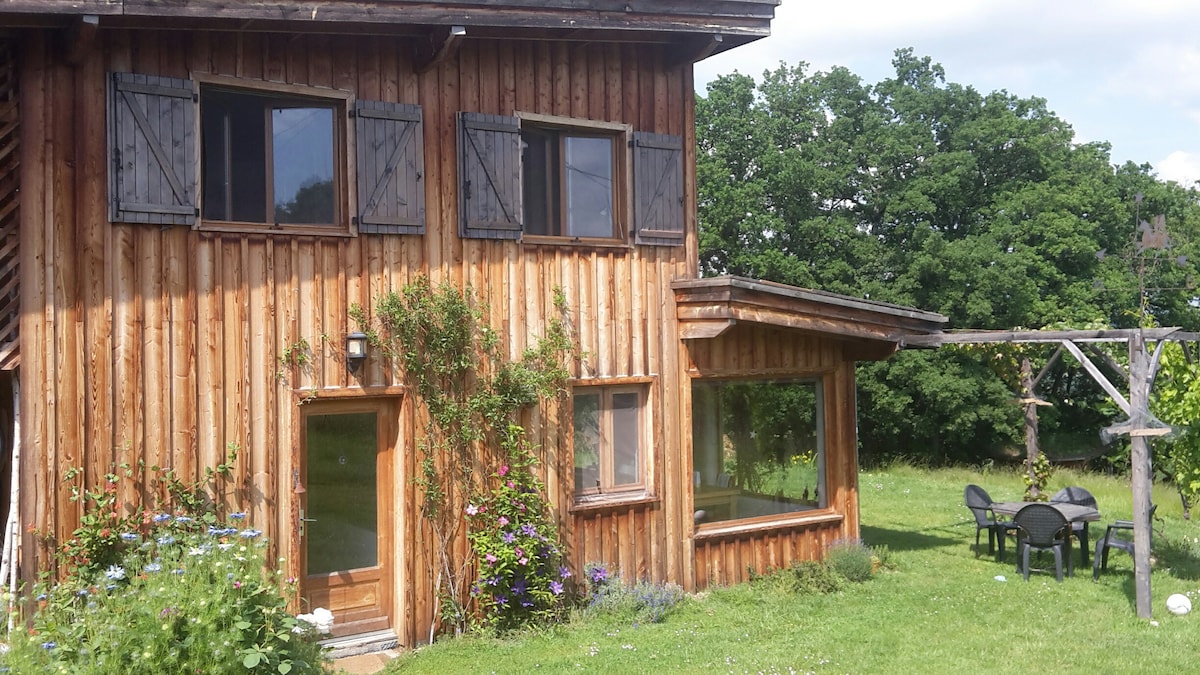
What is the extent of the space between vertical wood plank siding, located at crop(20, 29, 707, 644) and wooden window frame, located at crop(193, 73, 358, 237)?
0.07 meters

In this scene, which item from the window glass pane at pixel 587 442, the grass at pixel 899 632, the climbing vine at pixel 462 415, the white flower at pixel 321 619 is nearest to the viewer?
the white flower at pixel 321 619

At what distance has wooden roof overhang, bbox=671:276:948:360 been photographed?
962cm

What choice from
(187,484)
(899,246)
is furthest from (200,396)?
(899,246)

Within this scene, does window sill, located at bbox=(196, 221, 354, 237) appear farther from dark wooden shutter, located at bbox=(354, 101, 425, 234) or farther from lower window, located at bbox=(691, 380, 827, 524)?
lower window, located at bbox=(691, 380, 827, 524)

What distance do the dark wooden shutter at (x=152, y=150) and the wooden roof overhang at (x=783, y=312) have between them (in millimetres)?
4532

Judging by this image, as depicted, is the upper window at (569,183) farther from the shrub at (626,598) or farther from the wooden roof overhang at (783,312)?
the shrub at (626,598)

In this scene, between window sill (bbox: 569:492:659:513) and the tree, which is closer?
window sill (bbox: 569:492:659:513)

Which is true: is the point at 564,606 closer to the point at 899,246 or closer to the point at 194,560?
the point at 194,560

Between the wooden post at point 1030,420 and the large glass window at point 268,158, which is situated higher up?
the large glass window at point 268,158

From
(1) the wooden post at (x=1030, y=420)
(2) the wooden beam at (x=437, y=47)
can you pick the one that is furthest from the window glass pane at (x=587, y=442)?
(1) the wooden post at (x=1030, y=420)

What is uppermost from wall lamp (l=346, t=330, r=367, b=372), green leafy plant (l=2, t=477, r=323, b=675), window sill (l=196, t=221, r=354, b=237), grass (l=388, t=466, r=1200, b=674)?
window sill (l=196, t=221, r=354, b=237)

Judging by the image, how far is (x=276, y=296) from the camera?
25.8ft

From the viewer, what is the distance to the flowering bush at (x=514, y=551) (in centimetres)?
862

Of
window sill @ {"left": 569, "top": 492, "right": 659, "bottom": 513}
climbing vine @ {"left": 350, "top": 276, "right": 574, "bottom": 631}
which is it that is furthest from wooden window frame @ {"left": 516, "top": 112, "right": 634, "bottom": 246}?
window sill @ {"left": 569, "top": 492, "right": 659, "bottom": 513}
